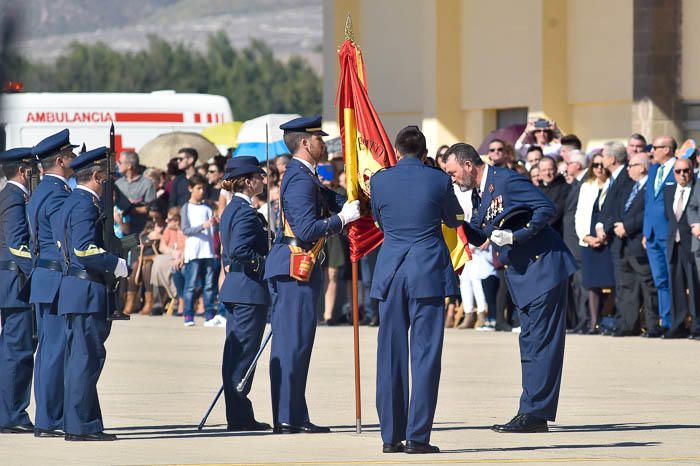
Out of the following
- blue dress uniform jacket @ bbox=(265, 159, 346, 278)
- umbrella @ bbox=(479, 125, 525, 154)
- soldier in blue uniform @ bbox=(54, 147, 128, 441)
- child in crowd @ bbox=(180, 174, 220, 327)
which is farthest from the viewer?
umbrella @ bbox=(479, 125, 525, 154)

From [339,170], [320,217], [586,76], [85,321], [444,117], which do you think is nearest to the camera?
[85,321]

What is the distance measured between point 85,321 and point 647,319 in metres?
9.53

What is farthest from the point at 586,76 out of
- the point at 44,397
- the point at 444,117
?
the point at 44,397

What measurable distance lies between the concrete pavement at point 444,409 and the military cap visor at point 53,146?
1679mm

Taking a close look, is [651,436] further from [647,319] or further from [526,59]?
[526,59]

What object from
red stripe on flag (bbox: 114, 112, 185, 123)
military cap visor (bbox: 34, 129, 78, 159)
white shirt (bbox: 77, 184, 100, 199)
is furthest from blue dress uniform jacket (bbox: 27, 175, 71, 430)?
red stripe on flag (bbox: 114, 112, 185, 123)

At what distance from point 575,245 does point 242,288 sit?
879 cm

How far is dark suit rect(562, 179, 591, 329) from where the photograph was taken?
56.3ft

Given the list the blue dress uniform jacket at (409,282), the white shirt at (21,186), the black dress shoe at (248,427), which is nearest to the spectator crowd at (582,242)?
the black dress shoe at (248,427)

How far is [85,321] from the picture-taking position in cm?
812

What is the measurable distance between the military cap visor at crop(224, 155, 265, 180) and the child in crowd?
10578 mm

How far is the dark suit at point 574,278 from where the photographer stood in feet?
56.3

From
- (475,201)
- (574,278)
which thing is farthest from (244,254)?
(574,278)

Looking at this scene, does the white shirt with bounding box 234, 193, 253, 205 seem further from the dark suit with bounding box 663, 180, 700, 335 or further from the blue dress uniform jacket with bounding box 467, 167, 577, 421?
the dark suit with bounding box 663, 180, 700, 335
